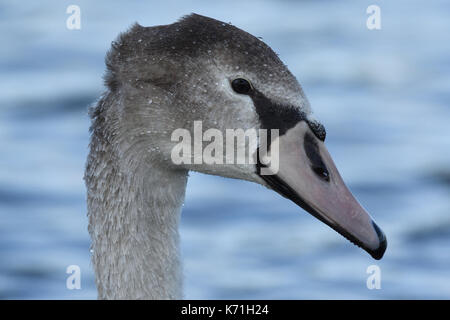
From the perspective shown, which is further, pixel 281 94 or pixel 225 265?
pixel 225 265

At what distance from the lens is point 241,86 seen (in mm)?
5395

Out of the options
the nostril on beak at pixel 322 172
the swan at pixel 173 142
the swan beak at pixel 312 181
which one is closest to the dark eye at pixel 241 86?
the swan at pixel 173 142

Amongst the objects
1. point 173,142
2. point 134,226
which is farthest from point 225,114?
point 134,226

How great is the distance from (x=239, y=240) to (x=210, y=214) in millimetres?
394

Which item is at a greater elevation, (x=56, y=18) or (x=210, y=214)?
(x=56, y=18)

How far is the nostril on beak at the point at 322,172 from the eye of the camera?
537 cm

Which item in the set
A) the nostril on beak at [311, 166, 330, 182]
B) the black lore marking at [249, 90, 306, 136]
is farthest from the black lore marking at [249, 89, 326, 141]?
the nostril on beak at [311, 166, 330, 182]

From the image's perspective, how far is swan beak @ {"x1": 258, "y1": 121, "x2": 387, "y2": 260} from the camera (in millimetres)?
5293

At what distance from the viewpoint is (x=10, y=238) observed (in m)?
10.5

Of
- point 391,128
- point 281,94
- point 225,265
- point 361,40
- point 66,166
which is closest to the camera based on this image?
point 281,94

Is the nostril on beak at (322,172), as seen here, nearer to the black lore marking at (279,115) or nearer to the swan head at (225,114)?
the swan head at (225,114)

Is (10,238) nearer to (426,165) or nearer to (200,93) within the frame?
(426,165)
